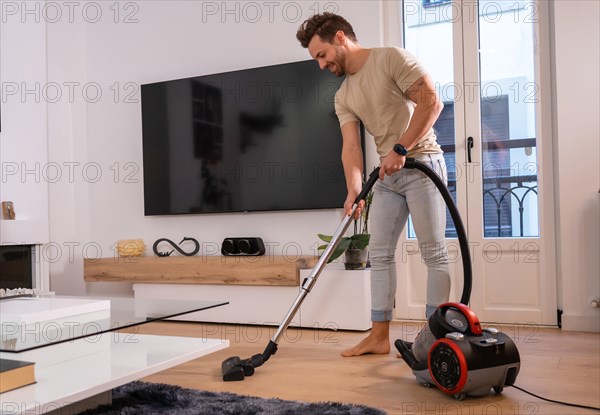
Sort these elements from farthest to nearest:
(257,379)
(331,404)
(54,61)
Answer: (54,61)
(257,379)
(331,404)

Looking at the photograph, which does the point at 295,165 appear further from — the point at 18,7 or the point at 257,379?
the point at 18,7

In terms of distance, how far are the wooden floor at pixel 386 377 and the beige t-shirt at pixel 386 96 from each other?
33.9 inches

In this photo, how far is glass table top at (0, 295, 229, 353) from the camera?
4.31 feet

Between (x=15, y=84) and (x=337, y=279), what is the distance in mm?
2743

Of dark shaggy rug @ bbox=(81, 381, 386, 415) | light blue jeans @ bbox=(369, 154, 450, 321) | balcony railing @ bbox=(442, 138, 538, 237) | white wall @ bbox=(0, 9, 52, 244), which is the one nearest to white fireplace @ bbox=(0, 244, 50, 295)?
white wall @ bbox=(0, 9, 52, 244)

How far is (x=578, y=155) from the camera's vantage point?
308 cm

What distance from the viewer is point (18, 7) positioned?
4289 mm

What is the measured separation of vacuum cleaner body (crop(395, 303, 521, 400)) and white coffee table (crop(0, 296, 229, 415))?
651 millimetres

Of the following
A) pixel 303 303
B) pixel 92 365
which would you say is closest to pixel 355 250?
pixel 303 303

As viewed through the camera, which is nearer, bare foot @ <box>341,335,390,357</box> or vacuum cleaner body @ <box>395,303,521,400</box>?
vacuum cleaner body @ <box>395,303,521,400</box>

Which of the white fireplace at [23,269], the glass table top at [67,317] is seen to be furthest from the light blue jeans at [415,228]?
the white fireplace at [23,269]

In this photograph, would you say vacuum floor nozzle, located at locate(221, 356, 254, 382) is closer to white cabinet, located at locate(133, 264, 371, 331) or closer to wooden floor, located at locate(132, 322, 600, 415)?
wooden floor, located at locate(132, 322, 600, 415)

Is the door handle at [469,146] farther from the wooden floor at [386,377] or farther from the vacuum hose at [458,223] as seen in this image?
the vacuum hose at [458,223]

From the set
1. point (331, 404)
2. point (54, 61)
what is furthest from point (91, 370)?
point (54, 61)
